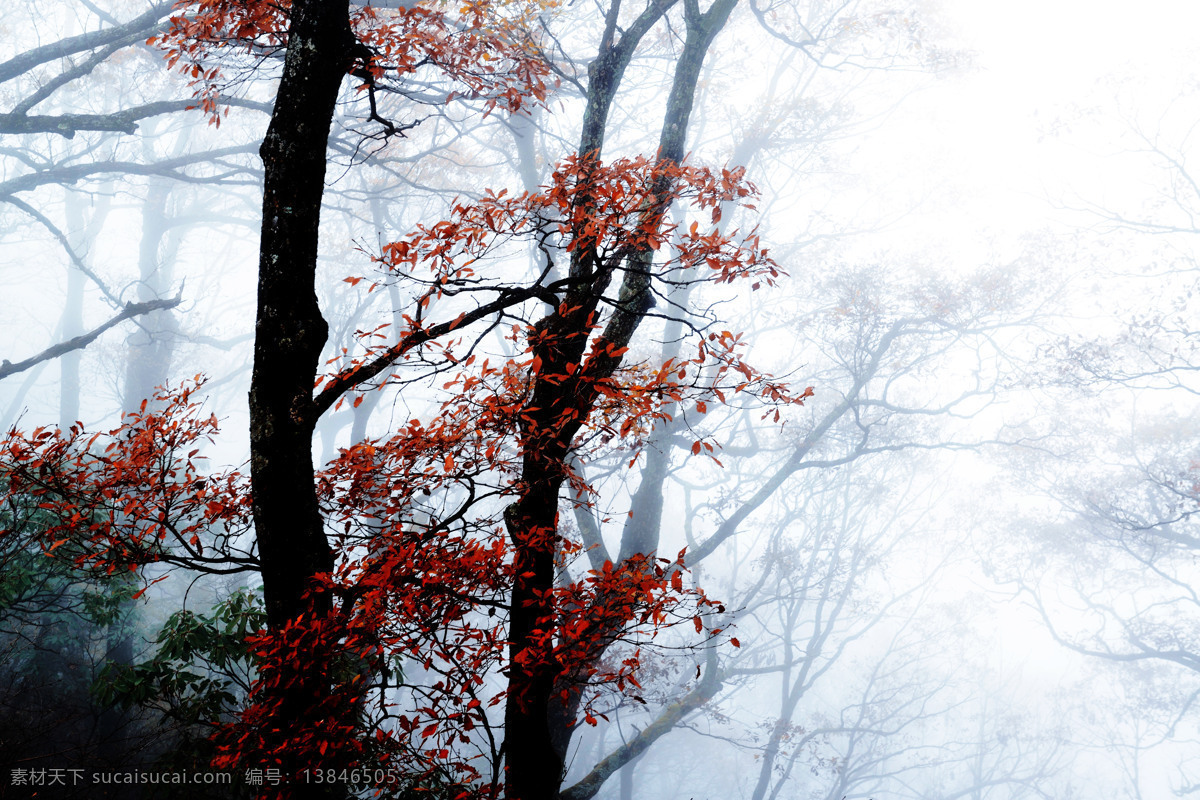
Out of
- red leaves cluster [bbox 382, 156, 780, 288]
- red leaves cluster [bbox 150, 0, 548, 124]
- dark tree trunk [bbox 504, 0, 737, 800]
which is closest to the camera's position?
red leaves cluster [bbox 382, 156, 780, 288]

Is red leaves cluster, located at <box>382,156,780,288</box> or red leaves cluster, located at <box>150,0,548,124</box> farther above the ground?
red leaves cluster, located at <box>150,0,548,124</box>

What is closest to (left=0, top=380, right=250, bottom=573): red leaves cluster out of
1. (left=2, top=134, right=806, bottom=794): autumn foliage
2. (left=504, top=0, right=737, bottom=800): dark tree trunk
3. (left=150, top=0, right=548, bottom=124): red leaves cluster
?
(left=2, top=134, right=806, bottom=794): autumn foliage

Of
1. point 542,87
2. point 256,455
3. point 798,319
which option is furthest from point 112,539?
point 798,319

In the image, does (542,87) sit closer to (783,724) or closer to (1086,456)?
(783,724)

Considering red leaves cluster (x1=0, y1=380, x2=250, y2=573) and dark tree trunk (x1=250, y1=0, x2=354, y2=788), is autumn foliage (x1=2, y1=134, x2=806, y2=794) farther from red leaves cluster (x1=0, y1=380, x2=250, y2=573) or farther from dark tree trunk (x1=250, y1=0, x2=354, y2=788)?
dark tree trunk (x1=250, y1=0, x2=354, y2=788)

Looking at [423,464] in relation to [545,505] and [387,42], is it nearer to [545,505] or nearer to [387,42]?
[545,505]

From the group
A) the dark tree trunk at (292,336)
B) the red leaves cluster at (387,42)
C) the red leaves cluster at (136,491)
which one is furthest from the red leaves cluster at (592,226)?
the red leaves cluster at (136,491)

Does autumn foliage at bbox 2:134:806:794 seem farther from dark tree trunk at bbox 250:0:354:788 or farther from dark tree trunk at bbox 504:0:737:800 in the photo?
dark tree trunk at bbox 250:0:354:788

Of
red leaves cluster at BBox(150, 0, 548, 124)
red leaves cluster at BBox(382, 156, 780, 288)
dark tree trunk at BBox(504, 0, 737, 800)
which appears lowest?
dark tree trunk at BBox(504, 0, 737, 800)

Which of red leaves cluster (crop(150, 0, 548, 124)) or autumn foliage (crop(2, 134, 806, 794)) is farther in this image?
red leaves cluster (crop(150, 0, 548, 124))

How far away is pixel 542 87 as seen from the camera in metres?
4.30

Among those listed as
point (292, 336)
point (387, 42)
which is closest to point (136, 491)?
point (292, 336)

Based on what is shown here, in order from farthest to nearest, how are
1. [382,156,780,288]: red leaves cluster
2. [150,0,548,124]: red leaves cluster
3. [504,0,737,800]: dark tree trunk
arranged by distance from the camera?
[150,0,548,124]: red leaves cluster → [504,0,737,800]: dark tree trunk → [382,156,780,288]: red leaves cluster

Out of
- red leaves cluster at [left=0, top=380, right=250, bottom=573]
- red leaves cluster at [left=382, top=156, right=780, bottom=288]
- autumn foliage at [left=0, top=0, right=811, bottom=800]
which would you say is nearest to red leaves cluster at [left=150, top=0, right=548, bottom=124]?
autumn foliage at [left=0, top=0, right=811, bottom=800]
